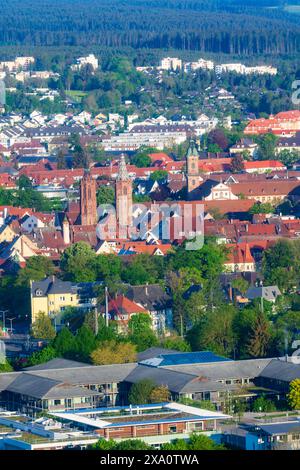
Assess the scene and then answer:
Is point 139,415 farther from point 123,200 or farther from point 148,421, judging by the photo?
point 123,200

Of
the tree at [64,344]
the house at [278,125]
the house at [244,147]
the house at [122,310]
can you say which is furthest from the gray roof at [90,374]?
the house at [278,125]

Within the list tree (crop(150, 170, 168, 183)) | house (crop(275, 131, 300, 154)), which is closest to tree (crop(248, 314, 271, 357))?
tree (crop(150, 170, 168, 183))

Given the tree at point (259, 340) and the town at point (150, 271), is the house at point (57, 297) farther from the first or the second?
the tree at point (259, 340)

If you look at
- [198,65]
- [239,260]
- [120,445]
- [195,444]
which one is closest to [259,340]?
[195,444]

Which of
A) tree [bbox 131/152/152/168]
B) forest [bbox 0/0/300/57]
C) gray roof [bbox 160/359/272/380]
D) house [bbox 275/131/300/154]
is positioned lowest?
forest [bbox 0/0/300/57]

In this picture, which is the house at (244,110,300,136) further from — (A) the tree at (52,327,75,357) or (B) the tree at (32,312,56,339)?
(A) the tree at (52,327,75,357)

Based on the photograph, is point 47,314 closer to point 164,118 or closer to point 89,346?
point 89,346
